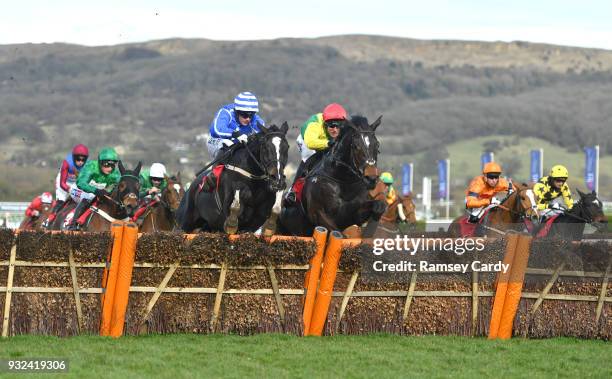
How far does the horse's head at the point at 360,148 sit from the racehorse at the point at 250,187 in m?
0.69

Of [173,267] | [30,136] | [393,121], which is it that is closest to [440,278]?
[173,267]

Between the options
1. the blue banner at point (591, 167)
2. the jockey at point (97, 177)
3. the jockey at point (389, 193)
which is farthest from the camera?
the blue banner at point (591, 167)

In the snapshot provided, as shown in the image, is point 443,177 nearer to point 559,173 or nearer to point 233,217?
point 559,173

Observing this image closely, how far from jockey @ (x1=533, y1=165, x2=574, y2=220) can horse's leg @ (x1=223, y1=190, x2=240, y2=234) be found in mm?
5016

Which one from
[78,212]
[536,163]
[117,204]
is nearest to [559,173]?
[117,204]

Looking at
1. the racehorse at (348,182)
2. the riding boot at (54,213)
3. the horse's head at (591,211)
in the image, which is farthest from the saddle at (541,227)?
the riding boot at (54,213)

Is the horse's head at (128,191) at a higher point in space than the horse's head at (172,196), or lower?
higher

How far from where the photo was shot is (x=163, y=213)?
16.1 m

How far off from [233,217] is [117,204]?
8.35ft

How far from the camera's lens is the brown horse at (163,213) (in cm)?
1600

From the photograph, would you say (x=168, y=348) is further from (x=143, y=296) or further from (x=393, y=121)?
(x=393, y=121)

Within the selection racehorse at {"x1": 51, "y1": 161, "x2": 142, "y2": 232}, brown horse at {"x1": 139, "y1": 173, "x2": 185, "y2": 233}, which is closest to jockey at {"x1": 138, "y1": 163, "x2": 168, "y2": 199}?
brown horse at {"x1": 139, "y1": 173, "x2": 185, "y2": 233}

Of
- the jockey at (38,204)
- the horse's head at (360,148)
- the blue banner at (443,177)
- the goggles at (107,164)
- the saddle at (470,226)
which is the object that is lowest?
the blue banner at (443,177)

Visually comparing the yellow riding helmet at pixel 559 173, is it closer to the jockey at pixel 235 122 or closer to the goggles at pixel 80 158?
the jockey at pixel 235 122
